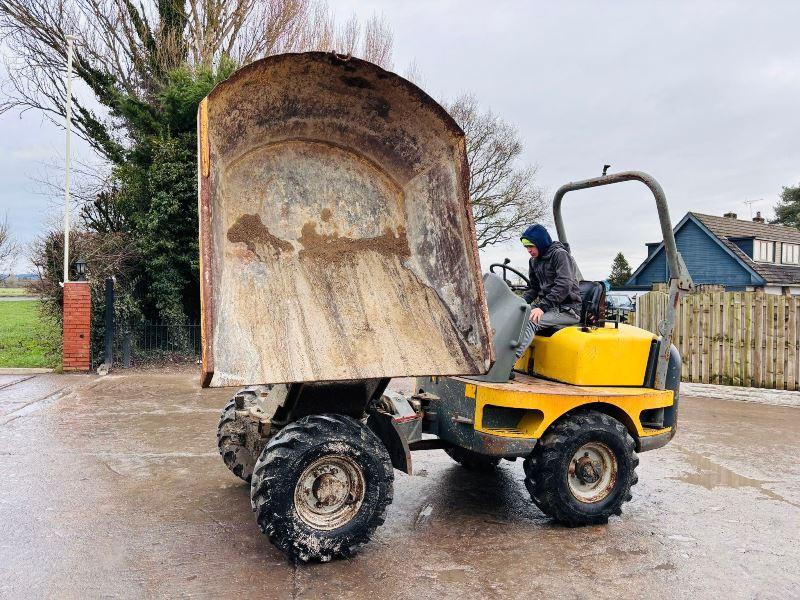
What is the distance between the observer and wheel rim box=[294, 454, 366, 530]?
4133 millimetres

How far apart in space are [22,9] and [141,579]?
17838 mm

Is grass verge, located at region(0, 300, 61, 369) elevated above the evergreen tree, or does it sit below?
below

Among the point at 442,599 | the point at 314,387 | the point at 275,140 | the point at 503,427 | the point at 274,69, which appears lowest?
the point at 442,599

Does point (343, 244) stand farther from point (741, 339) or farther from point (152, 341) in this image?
point (741, 339)

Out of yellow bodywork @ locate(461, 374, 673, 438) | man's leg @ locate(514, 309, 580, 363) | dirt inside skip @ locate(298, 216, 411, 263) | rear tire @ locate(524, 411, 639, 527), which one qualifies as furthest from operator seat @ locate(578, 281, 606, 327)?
dirt inside skip @ locate(298, 216, 411, 263)

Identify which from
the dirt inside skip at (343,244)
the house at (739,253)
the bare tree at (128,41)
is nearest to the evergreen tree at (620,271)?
the house at (739,253)

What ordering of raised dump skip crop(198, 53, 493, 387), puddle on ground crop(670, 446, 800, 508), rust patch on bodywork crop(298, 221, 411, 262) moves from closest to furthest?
raised dump skip crop(198, 53, 493, 387) → rust patch on bodywork crop(298, 221, 411, 262) → puddle on ground crop(670, 446, 800, 508)

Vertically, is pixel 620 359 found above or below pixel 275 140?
below

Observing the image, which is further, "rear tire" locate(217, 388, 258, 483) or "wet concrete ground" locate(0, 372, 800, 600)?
"rear tire" locate(217, 388, 258, 483)

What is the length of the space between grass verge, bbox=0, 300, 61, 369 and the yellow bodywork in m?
10.4

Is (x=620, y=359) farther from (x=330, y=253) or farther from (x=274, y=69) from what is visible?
(x=274, y=69)

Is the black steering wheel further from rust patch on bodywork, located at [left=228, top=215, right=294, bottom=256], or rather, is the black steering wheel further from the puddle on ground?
the puddle on ground

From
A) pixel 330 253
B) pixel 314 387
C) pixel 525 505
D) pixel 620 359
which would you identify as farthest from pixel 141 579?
pixel 620 359

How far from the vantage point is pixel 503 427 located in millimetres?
4961
